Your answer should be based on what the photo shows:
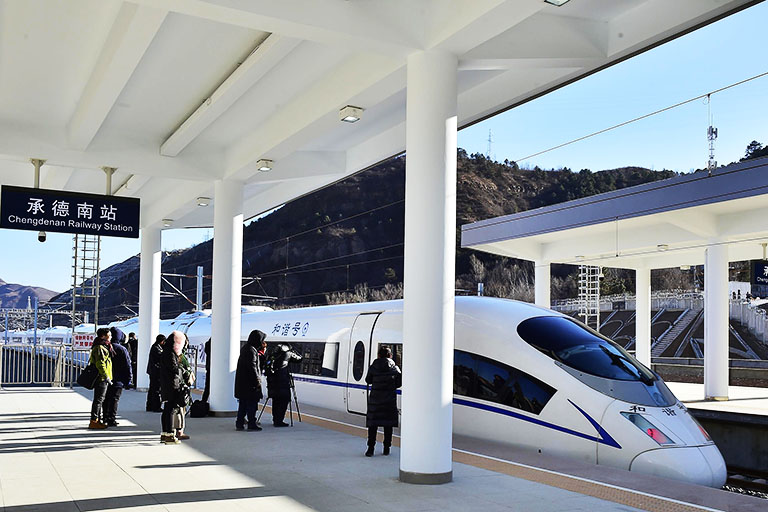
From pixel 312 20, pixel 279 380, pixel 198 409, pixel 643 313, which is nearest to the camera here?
pixel 312 20

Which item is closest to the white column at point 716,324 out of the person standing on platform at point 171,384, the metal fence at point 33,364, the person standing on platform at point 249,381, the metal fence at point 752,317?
the person standing on platform at point 249,381

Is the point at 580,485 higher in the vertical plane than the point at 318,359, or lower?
lower

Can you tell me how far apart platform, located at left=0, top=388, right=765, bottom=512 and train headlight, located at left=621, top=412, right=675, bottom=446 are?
118 centimetres

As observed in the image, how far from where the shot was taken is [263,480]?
26.3ft

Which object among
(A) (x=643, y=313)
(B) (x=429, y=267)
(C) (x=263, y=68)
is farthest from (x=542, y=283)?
(B) (x=429, y=267)

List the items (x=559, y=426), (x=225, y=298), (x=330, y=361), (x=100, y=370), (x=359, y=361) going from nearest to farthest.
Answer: (x=559, y=426), (x=100, y=370), (x=225, y=298), (x=359, y=361), (x=330, y=361)

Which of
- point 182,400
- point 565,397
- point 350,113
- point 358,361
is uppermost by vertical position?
point 350,113

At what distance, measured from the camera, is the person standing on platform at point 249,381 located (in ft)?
40.5

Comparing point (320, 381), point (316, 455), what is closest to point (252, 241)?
point (320, 381)

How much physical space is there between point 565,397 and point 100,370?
721cm

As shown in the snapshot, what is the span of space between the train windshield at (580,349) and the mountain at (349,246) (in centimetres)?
4019

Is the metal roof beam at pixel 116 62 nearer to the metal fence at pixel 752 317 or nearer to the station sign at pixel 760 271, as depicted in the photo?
the station sign at pixel 760 271

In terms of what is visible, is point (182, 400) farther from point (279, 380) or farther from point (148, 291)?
point (148, 291)

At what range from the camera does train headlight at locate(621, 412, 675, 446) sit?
30.1ft
